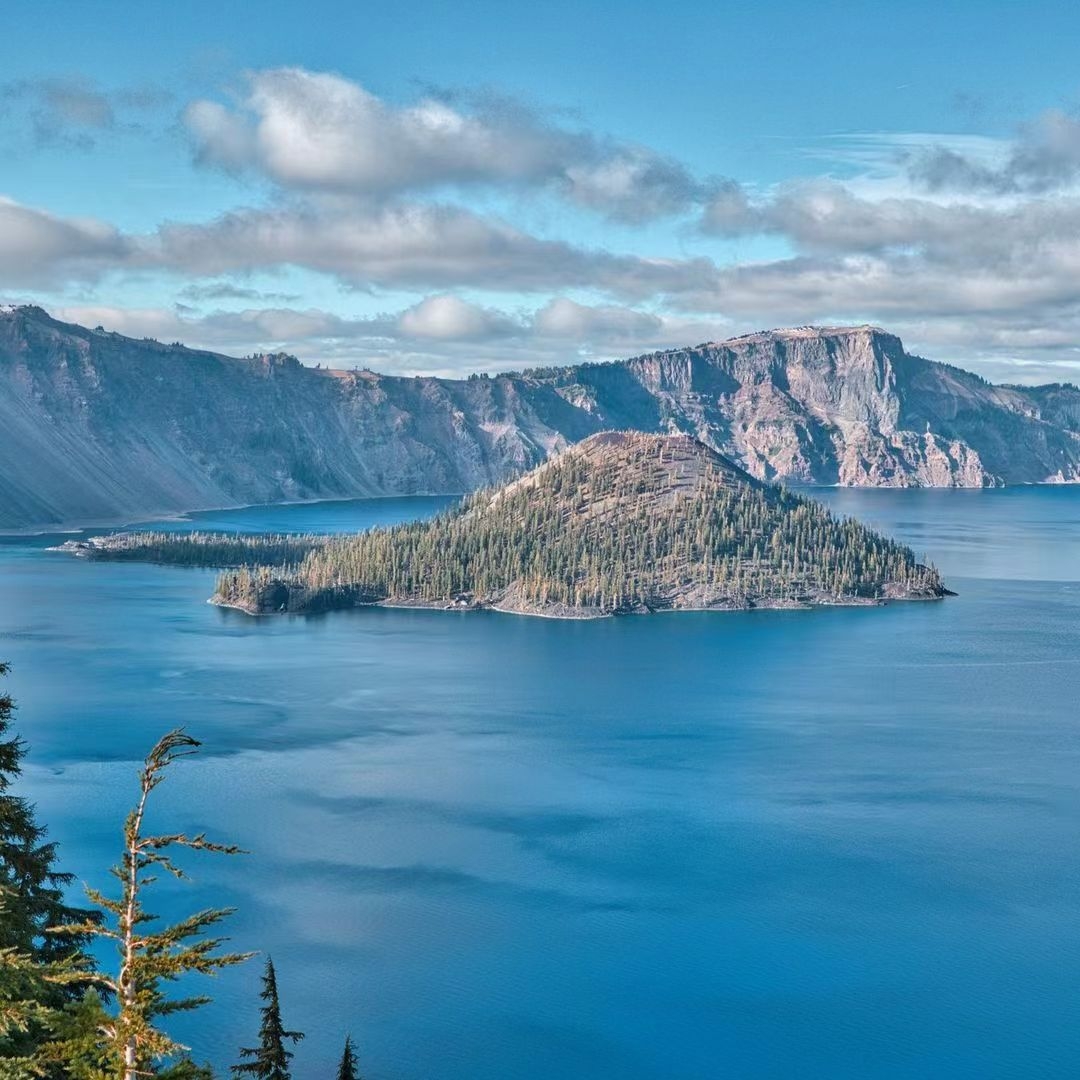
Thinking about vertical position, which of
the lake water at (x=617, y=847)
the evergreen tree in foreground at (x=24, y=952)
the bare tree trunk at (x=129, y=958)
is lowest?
the lake water at (x=617, y=847)

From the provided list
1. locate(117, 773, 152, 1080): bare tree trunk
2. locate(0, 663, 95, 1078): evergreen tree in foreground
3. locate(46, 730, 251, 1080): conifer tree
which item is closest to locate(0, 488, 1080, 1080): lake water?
locate(0, 663, 95, 1078): evergreen tree in foreground

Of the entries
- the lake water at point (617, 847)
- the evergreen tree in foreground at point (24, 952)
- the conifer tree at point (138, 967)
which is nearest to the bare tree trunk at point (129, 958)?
the conifer tree at point (138, 967)

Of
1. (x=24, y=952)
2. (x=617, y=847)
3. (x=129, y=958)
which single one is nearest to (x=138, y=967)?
(x=129, y=958)

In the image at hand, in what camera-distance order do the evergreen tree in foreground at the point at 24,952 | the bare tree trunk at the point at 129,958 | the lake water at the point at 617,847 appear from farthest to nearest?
the lake water at the point at 617,847, the evergreen tree in foreground at the point at 24,952, the bare tree trunk at the point at 129,958

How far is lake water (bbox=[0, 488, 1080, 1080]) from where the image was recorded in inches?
2574

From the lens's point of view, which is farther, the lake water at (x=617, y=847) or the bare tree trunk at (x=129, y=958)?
the lake water at (x=617, y=847)

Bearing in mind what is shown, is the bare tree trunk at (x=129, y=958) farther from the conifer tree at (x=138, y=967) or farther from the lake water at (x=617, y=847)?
the lake water at (x=617, y=847)

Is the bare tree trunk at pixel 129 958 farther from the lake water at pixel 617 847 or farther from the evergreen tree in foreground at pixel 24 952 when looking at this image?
the lake water at pixel 617 847

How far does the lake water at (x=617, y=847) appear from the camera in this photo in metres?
65.4

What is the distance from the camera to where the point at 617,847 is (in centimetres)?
9406

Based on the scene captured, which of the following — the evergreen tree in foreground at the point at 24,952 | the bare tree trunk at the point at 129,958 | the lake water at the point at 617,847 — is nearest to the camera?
the bare tree trunk at the point at 129,958

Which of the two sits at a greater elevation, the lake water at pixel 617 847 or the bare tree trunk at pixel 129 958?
the bare tree trunk at pixel 129 958

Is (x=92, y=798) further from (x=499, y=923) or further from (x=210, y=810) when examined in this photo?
(x=499, y=923)

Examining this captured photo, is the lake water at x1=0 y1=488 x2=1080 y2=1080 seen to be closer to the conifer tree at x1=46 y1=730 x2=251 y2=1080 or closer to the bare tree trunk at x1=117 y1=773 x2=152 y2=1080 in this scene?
the conifer tree at x1=46 y1=730 x2=251 y2=1080
